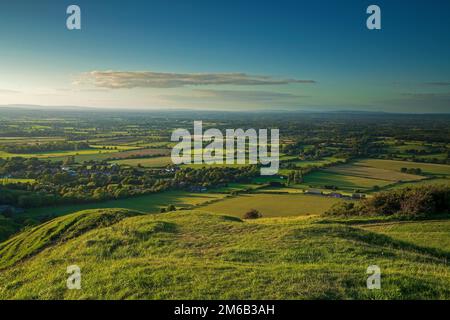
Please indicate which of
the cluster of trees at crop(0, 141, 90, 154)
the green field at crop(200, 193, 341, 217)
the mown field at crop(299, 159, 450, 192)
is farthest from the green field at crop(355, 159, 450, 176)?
the cluster of trees at crop(0, 141, 90, 154)

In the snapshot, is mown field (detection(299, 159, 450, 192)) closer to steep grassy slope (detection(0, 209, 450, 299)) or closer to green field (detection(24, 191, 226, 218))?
green field (detection(24, 191, 226, 218))

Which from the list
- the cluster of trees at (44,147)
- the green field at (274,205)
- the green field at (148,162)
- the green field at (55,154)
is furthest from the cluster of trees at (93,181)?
the cluster of trees at (44,147)

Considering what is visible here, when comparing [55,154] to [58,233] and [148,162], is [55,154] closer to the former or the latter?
[148,162]

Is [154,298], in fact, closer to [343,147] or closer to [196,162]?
[196,162]

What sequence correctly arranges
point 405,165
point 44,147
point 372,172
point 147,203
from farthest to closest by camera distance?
point 44,147 < point 405,165 < point 372,172 < point 147,203

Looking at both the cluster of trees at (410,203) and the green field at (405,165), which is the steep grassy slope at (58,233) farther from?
the green field at (405,165)

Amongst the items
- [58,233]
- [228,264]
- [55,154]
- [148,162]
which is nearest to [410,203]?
[228,264]
